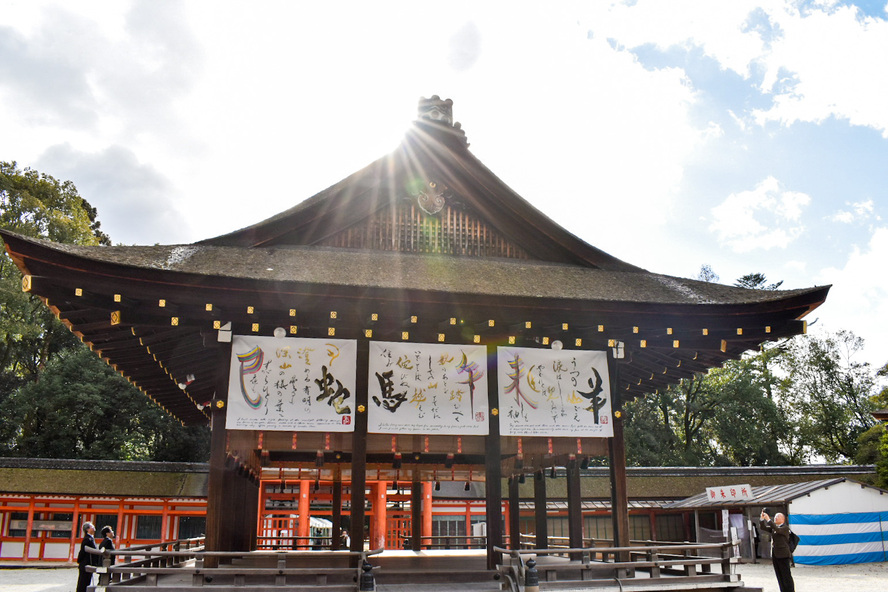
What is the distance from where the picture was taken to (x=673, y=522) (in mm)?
29469

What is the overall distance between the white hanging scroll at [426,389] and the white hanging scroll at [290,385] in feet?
1.29

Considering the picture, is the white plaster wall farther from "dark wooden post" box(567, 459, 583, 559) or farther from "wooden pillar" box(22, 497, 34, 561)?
"wooden pillar" box(22, 497, 34, 561)

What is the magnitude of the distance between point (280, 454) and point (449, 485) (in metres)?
14.4

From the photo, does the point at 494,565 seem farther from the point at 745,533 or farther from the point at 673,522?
the point at 673,522

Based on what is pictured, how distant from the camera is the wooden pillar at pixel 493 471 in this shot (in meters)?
9.30

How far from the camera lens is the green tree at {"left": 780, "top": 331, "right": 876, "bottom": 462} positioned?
42519 mm

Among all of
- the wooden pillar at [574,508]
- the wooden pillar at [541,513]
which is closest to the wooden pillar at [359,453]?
the wooden pillar at [574,508]

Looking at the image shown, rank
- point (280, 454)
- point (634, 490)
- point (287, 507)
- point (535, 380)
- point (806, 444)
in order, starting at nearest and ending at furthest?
point (535, 380) → point (280, 454) → point (287, 507) → point (634, 490) → point (806, 444)

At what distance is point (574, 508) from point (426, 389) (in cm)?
415

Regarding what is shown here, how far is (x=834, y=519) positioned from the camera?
23547 mm

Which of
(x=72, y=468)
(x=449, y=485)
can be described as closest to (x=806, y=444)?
(x=449, y=485)

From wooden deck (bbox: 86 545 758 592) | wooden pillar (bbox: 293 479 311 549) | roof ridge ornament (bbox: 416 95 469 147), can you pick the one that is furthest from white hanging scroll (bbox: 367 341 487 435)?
wooden pillar (bbox: 293 479 311 549)

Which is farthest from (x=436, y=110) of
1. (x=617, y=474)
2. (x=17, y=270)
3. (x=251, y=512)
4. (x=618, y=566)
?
(x=17, y=270)

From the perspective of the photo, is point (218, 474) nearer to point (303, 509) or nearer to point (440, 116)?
point (440, 116)
